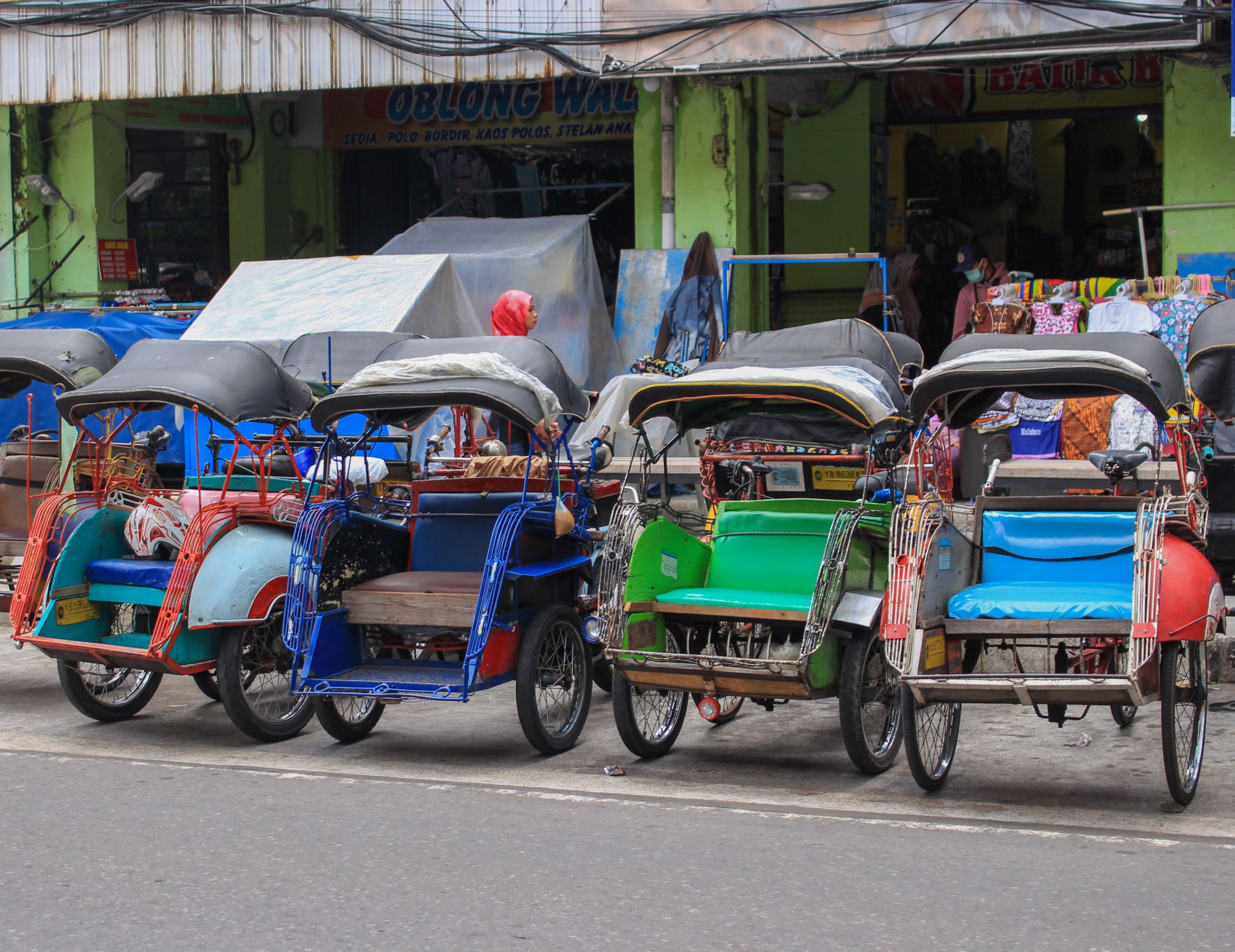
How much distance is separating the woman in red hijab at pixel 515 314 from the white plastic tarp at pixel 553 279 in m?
2.01

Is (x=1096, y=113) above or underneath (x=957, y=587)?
above

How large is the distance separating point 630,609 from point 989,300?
7.12m

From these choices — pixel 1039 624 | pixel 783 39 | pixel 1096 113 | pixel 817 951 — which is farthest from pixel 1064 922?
pixel 1096 113

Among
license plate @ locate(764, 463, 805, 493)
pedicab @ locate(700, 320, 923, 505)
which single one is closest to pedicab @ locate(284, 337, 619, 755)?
pedicab @ locate(700, 320, 923, 505)

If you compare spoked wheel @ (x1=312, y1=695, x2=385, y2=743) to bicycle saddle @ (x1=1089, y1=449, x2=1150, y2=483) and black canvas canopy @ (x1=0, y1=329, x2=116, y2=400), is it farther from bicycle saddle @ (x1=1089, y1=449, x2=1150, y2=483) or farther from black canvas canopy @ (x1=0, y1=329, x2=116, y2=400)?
bicycle saddle @ (x1=1089, y1=449, x2=1150, y2=483)

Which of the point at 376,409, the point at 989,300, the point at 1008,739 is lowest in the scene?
the point at 1008,739

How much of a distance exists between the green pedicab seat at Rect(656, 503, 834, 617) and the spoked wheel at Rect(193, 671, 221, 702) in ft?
10.3

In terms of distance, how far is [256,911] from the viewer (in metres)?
4.89

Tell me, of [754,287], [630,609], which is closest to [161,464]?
[754,287]

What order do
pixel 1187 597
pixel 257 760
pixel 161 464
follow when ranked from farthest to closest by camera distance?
pixel 161 464
pixel 257 760
pixel 1187 597

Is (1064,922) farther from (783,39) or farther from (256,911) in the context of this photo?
(783,39)

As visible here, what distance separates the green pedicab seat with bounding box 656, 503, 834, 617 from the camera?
7176 mm

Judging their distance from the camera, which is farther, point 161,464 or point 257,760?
point 161,464

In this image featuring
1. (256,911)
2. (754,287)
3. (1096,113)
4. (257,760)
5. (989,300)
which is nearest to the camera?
(256,911)
